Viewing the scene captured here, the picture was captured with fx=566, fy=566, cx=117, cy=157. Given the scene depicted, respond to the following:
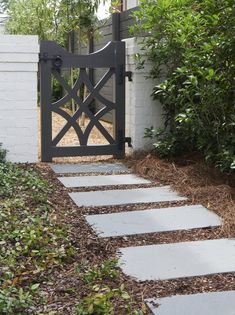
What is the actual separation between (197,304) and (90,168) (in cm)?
373

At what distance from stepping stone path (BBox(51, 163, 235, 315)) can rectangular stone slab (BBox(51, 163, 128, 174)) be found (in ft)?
0.37

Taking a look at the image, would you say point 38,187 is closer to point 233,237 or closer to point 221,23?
point 233,237

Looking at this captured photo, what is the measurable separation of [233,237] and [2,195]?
Result: 203 centimetres

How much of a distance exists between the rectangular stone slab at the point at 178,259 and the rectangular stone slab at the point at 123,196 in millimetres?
1171

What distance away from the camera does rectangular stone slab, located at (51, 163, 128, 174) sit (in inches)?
251

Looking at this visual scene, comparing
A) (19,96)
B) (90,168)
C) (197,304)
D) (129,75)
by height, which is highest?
(129,75)

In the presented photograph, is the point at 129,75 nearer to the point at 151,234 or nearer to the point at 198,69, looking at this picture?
the point at 198,69

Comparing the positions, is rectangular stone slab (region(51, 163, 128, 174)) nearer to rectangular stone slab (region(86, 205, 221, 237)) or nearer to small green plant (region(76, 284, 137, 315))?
rectangular stone slab (region(86, 205, 221, 237))

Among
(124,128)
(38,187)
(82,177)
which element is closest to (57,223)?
(38,187)

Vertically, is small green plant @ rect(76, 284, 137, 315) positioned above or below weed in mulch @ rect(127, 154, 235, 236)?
below

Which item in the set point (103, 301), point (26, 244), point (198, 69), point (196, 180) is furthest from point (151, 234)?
point (198, 69)

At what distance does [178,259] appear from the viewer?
3594 mm

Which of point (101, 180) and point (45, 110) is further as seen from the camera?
point (45, 110)

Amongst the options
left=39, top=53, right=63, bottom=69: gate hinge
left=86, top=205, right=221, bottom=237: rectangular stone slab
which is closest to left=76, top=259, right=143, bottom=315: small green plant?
left=86, top=205, right=221, bottom=237: rectangular stone slab
